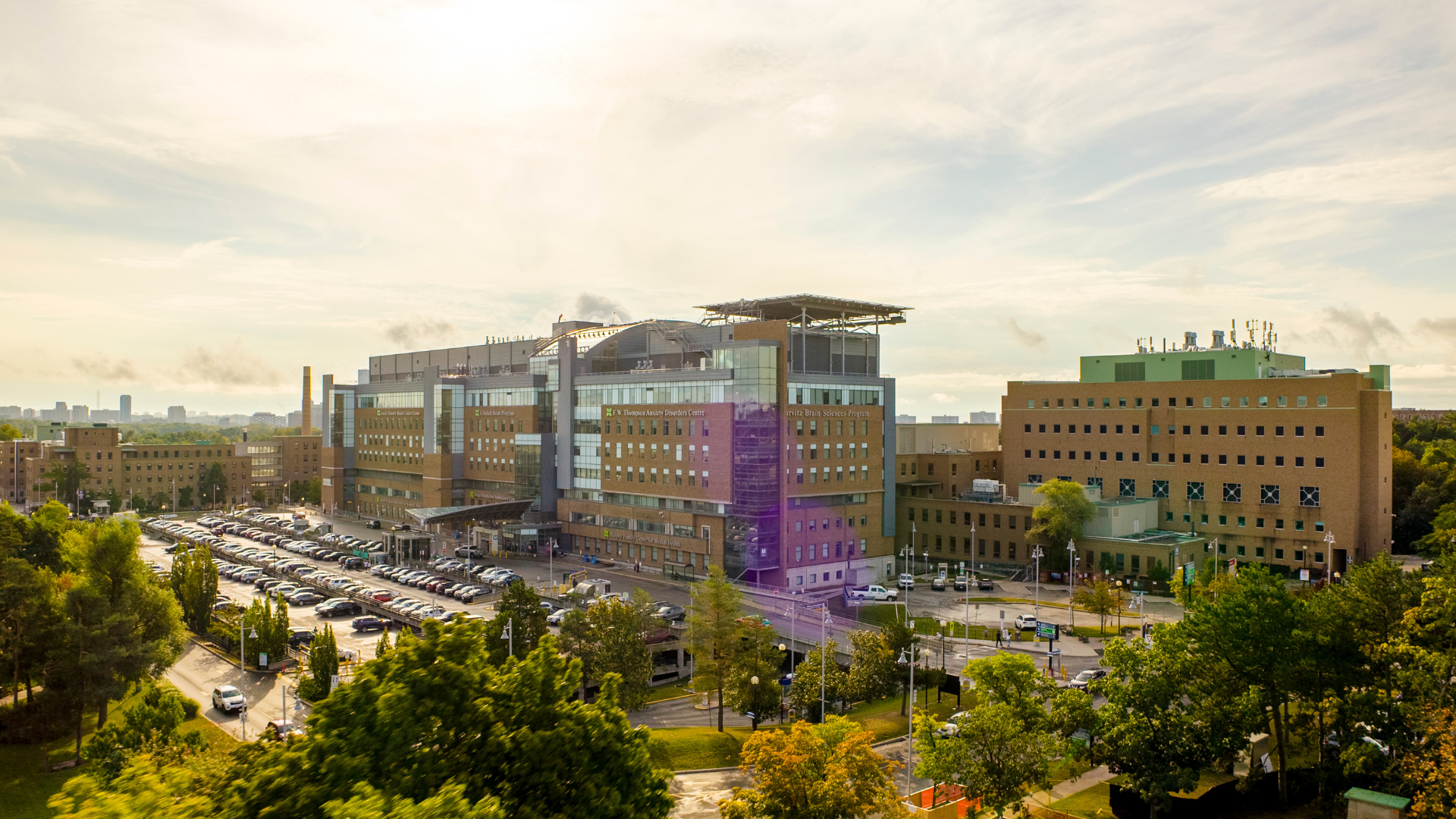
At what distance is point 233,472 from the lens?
171 meters

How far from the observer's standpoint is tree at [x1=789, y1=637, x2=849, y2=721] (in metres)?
45.9

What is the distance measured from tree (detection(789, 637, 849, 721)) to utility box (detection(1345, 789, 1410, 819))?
21656 mm

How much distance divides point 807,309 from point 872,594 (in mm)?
29054

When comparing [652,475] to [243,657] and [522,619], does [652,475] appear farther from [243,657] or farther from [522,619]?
[243,657]

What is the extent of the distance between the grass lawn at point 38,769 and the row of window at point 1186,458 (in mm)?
76218

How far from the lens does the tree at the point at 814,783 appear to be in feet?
93.8

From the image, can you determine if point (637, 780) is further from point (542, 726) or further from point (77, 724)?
point (77, 724)

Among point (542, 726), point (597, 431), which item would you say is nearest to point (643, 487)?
point (597, 431)

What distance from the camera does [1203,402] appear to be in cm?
9112

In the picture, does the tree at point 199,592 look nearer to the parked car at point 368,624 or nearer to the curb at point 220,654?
the curb at point 220,654

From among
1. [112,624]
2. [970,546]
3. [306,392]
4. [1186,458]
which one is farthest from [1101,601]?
[306,392]

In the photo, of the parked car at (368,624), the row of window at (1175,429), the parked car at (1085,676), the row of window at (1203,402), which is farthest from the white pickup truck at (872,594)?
the parked car at (368,624)

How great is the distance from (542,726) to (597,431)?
7461 centimetres

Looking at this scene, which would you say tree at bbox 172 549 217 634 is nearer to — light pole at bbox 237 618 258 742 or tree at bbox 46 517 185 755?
light pole at bbox 237 618 258 742
